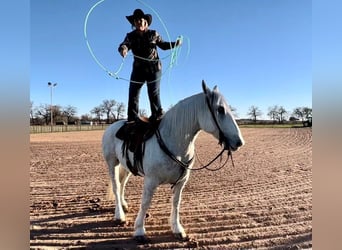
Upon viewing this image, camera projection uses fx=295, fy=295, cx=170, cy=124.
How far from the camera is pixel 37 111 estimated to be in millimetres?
1942

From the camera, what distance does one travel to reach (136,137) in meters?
1.68

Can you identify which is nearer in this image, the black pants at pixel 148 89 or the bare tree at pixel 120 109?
the black pants at pixel 148 89

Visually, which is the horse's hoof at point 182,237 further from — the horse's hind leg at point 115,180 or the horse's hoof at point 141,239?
the horse's hind leg at point 115,180

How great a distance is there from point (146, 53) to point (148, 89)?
7.9 inches

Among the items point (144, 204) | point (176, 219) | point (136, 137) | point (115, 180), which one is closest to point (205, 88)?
point (136, 137)

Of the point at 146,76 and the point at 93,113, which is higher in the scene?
the point at 146,76

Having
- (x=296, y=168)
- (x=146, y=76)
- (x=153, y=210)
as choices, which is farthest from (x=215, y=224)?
(x=296, y=168)

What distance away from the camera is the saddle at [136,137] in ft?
5.39

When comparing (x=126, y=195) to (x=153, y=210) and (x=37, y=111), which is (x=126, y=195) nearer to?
(x=153, y=210)

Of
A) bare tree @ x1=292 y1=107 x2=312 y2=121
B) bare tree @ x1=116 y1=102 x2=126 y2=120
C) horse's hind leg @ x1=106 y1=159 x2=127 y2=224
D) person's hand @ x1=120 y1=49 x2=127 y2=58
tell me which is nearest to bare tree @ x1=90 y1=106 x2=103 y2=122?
bare tree @ x1=116 y1=102 x2=126 y2=120

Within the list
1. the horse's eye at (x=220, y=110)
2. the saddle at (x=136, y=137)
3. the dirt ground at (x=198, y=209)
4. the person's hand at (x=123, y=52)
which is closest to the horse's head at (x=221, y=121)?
the horse's eye at (x=220, y=110)

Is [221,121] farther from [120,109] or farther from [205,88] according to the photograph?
[120,109]
